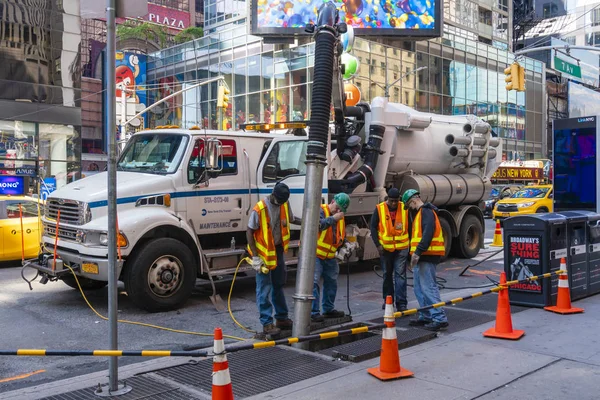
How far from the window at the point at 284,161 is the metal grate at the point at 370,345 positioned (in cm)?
422

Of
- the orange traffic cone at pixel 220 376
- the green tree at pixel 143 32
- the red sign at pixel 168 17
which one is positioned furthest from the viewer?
the red sign at pixel 168 17

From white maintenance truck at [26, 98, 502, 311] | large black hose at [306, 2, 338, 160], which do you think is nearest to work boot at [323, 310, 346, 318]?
white maintenance truck at [26, 98, 502, 311]

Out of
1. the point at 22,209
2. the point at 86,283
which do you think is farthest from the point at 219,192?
the point at 22,209

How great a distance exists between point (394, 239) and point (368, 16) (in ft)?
109

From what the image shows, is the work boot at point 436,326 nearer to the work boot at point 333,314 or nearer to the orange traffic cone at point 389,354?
the work boot at point 333,314

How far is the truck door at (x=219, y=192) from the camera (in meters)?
9.87

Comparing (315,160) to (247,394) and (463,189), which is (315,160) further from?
(463,189)

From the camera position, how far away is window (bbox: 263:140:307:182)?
35.7 ft

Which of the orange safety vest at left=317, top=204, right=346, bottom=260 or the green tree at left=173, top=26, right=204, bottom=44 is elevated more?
the green tree at left=173, top=26, right=204, bottom=44

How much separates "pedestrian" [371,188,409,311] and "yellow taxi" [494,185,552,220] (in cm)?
1721

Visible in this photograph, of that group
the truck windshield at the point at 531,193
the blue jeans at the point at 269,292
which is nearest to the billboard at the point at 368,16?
the truck windshield at the point at 531,193

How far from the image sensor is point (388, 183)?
13391mm

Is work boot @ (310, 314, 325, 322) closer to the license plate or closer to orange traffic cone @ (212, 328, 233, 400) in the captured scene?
the license plate

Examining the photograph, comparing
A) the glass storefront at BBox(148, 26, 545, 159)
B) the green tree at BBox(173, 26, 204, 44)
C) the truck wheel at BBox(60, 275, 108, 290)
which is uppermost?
the green tree at BBox(173, 26, 204, 44)
